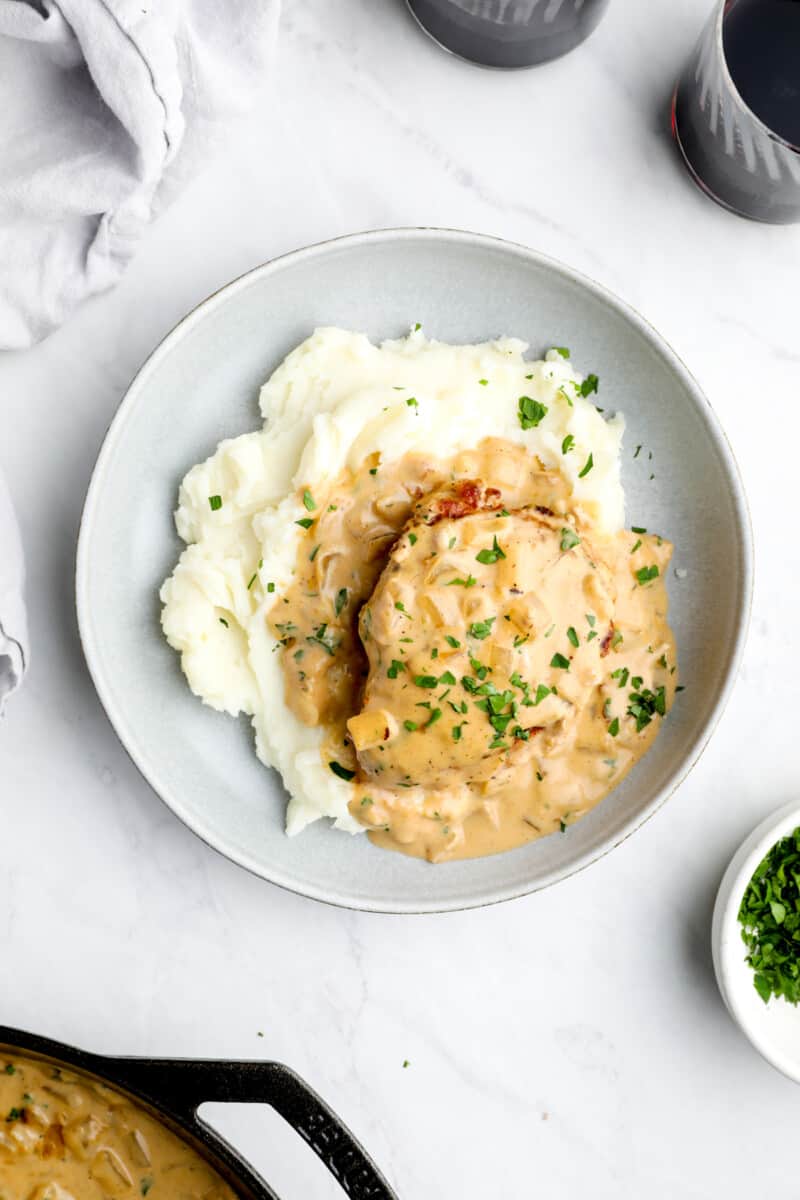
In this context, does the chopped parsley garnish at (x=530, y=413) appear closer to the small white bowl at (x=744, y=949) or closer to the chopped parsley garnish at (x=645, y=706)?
the chopped parsley garnish at (x=645, y=706)

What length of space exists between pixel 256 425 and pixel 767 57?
6.63 feet

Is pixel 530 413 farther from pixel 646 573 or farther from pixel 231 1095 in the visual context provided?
pixel 231 1095

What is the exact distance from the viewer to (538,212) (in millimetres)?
4055

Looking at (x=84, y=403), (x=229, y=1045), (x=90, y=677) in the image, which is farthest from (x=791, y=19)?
(x=229, y=1045)

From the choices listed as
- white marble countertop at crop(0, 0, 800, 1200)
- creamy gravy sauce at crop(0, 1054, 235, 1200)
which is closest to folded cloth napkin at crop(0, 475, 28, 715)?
white marble countertop at crop(0, 0, 800, 1200)

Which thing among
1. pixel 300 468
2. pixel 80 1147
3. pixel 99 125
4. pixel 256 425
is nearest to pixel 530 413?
pixel 300 468

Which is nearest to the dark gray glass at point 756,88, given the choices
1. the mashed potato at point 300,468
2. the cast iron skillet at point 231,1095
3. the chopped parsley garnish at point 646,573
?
the mashed potato at point 300,468

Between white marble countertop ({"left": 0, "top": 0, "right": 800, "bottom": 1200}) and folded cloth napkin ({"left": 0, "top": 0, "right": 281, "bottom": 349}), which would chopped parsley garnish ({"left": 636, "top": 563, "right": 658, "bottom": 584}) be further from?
folded cloth napkin ({"left": 0, "top": 0, "right": 281, "bottom": 349})

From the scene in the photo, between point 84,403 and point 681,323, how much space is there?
213 centimetres

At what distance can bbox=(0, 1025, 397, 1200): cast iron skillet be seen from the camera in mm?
3344

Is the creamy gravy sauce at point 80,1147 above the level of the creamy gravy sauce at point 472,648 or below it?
below

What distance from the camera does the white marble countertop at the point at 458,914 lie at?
400 cm

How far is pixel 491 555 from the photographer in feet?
11.3

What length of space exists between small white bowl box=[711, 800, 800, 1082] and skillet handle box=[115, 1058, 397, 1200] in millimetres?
1344
